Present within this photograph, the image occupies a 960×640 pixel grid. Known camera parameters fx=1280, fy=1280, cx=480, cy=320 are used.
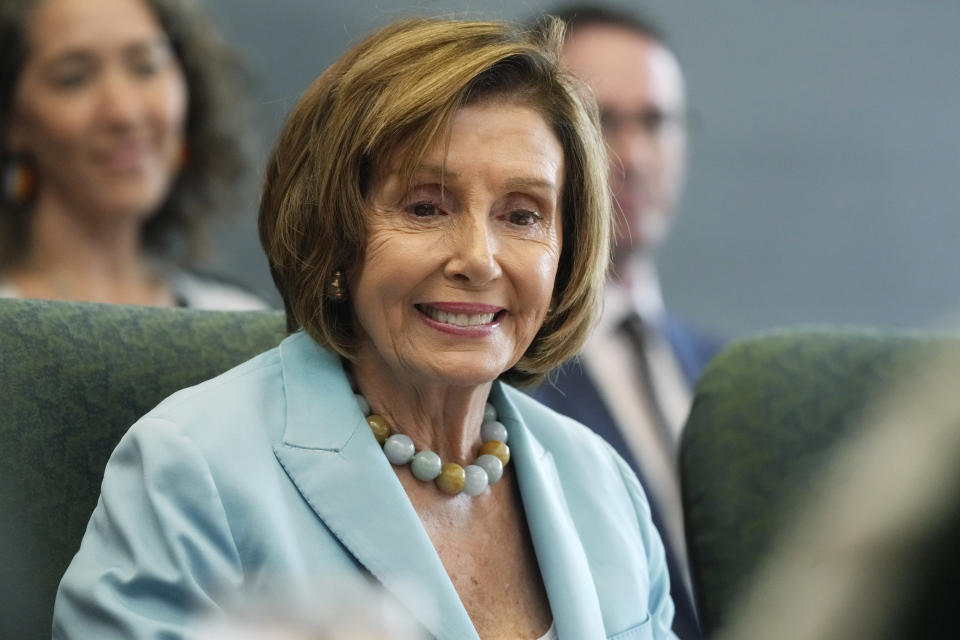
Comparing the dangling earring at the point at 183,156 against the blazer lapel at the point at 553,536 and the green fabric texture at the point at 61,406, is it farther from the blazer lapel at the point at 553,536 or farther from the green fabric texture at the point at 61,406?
the blazer lapel at the point at 553,536

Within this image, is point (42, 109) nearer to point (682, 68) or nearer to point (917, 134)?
point (682, 68)

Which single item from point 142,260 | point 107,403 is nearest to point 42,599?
point 107,403

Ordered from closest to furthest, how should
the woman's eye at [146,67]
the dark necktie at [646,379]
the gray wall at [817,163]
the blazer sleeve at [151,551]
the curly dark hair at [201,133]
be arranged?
the blazer sleeve at [151,551] → the dark necktie at [646,379] → the woman's eye at [146,67] → the curly dark hair at [201,133] → the gray wall at [817,163]

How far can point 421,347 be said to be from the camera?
1295 millimetres

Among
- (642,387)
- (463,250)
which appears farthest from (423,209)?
(642,387)

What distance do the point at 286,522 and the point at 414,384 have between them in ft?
0.80

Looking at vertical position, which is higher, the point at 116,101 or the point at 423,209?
the point at 423,209

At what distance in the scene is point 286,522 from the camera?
116 centimetres

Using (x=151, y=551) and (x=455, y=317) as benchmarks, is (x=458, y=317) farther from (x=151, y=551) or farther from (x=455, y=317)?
(x=151, y=551)

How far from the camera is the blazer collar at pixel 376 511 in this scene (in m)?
1.19

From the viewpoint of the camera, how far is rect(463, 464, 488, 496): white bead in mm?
1357

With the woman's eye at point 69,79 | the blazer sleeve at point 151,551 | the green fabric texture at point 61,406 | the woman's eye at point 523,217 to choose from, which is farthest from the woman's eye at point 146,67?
the blazer sleeve at point 151,551

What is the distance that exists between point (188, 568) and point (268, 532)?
0.30 ft

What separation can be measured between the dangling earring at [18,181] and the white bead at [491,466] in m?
1.63
